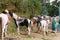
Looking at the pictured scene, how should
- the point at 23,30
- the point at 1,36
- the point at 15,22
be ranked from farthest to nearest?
the point at 23,30, the point at 15,22, the point at 1,36

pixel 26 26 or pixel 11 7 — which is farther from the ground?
pixel 11 7

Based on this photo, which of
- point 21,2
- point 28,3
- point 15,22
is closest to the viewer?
point 15,22

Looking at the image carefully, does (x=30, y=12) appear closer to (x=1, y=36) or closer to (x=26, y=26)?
(x=26, y=26)

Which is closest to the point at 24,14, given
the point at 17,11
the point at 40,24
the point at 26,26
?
the point at 17,11

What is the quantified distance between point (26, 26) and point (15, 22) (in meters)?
1.15

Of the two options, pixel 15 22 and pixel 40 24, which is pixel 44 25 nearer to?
pixel 40 24

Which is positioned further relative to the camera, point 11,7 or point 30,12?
point 30,12

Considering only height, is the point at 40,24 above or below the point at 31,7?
below

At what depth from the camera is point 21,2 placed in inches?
730

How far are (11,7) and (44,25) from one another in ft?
9.64

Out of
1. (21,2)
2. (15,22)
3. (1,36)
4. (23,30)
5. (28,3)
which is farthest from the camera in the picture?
(28,3)

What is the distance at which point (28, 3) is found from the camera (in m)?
20.0

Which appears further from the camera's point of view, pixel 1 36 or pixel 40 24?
pixel 40 24

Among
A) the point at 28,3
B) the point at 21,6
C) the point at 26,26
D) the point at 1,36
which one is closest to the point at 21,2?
the point at 21,6
